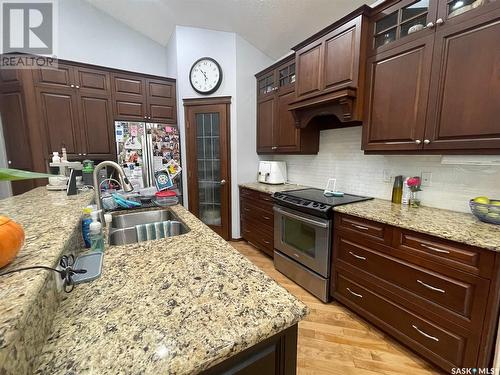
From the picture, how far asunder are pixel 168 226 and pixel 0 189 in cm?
325

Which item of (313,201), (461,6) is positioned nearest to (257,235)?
(313,201)

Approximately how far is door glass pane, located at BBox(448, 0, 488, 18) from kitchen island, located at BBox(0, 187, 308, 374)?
6.25 feet

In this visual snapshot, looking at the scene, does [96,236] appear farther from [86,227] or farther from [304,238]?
[304,238]

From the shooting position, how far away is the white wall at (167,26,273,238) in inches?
121

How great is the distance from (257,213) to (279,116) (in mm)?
1303

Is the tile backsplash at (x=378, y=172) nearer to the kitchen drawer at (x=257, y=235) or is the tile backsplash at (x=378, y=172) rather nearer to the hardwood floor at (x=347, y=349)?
the kitchen drawer at (x=257, y=235)

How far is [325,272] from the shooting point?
76.8 inches

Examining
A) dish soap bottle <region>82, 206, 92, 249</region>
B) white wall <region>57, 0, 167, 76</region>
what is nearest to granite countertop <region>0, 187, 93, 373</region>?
dish soap bottle <region>82, 206, 92, 249</region>

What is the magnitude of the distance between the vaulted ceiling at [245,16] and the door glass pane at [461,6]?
100 cm

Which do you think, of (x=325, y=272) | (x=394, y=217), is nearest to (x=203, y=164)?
(x=325, y=272)

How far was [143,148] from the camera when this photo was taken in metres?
3.12

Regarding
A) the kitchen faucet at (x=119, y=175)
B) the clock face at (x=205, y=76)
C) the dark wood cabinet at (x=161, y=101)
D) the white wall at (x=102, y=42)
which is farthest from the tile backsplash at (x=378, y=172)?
the white wall at (x=102, y=42)

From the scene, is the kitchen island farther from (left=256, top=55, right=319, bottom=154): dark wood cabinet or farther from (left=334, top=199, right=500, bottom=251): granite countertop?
(left=256, top=55, right=319, bottom=154): dark wood cabinet

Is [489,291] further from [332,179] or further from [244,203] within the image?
[244,203]
